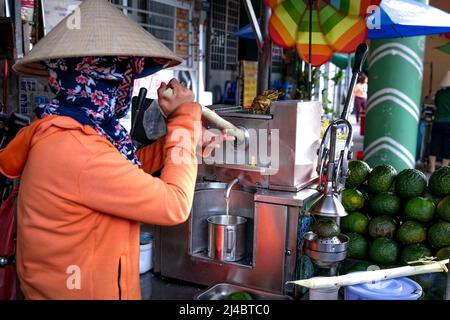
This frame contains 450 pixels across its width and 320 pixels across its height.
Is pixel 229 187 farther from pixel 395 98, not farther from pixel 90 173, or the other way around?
pixel 395 98

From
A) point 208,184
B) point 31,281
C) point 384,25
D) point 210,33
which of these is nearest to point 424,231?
point 208,184

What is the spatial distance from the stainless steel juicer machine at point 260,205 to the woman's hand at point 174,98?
367mm

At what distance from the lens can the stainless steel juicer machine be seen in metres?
1.68

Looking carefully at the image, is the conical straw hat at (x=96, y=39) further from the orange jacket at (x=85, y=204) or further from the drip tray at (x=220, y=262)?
the drip tray at (x=220, y=262)

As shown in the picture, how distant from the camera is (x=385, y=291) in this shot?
136 cm

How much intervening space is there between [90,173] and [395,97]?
449cm

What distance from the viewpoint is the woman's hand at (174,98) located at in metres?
1.45

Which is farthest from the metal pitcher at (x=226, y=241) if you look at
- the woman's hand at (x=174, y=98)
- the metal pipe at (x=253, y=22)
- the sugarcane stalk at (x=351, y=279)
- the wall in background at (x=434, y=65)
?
the wall in background at (x=434, y=65)

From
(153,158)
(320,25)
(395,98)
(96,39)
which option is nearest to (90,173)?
(96,39)

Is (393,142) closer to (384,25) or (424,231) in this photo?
(384,25)

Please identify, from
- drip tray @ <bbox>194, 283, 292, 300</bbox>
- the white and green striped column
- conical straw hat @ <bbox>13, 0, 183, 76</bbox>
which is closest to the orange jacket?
conical straw hat @ <bbox>13, 0, 183, 76</bbox>

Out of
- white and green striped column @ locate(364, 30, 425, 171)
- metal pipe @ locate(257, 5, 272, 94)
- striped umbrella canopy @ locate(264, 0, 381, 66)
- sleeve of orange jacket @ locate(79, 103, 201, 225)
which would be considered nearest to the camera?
sleeve of orange jacket @ locate(79, 103, 201, 225)

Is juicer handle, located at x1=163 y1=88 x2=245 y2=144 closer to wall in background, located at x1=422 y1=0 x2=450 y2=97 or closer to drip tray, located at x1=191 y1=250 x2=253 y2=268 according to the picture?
drip tray, located at x1=191 y1=250 x2=253 y2=268

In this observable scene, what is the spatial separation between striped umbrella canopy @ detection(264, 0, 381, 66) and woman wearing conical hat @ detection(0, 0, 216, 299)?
4.95 ft
